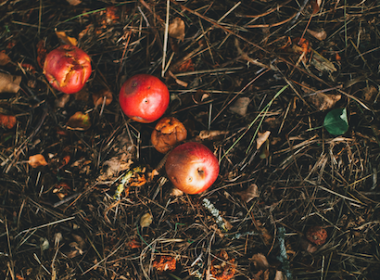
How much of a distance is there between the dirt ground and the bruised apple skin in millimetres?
186

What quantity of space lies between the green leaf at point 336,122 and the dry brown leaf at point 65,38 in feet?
7.70

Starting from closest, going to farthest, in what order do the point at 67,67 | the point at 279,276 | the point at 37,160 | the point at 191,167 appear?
the point at 191,167 < the point at 67,67 < the point at 279,276 < the point at 37,160

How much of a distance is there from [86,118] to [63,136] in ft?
0.94

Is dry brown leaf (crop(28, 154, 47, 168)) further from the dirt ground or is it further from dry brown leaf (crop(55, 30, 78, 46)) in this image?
dry brown leaf (crop(55, 30, 78, 46))

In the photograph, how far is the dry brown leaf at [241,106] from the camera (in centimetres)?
194

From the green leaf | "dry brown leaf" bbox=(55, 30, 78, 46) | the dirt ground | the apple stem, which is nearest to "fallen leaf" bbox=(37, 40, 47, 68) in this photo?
the dirt ground

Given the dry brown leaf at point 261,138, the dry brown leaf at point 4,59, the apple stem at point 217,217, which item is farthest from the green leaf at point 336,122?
the dry brown leaf at point 4,59

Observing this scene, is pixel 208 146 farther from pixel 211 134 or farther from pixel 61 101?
pixel 61 101

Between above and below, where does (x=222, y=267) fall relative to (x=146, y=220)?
below

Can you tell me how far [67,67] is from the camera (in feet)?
5.83

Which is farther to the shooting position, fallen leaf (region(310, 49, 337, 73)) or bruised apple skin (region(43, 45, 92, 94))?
fallen leaf (region(310, 49, 337, 73))

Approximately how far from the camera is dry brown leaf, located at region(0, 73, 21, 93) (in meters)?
2.00

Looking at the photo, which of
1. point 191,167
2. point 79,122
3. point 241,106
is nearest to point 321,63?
point 241,106

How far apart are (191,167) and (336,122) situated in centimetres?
128
